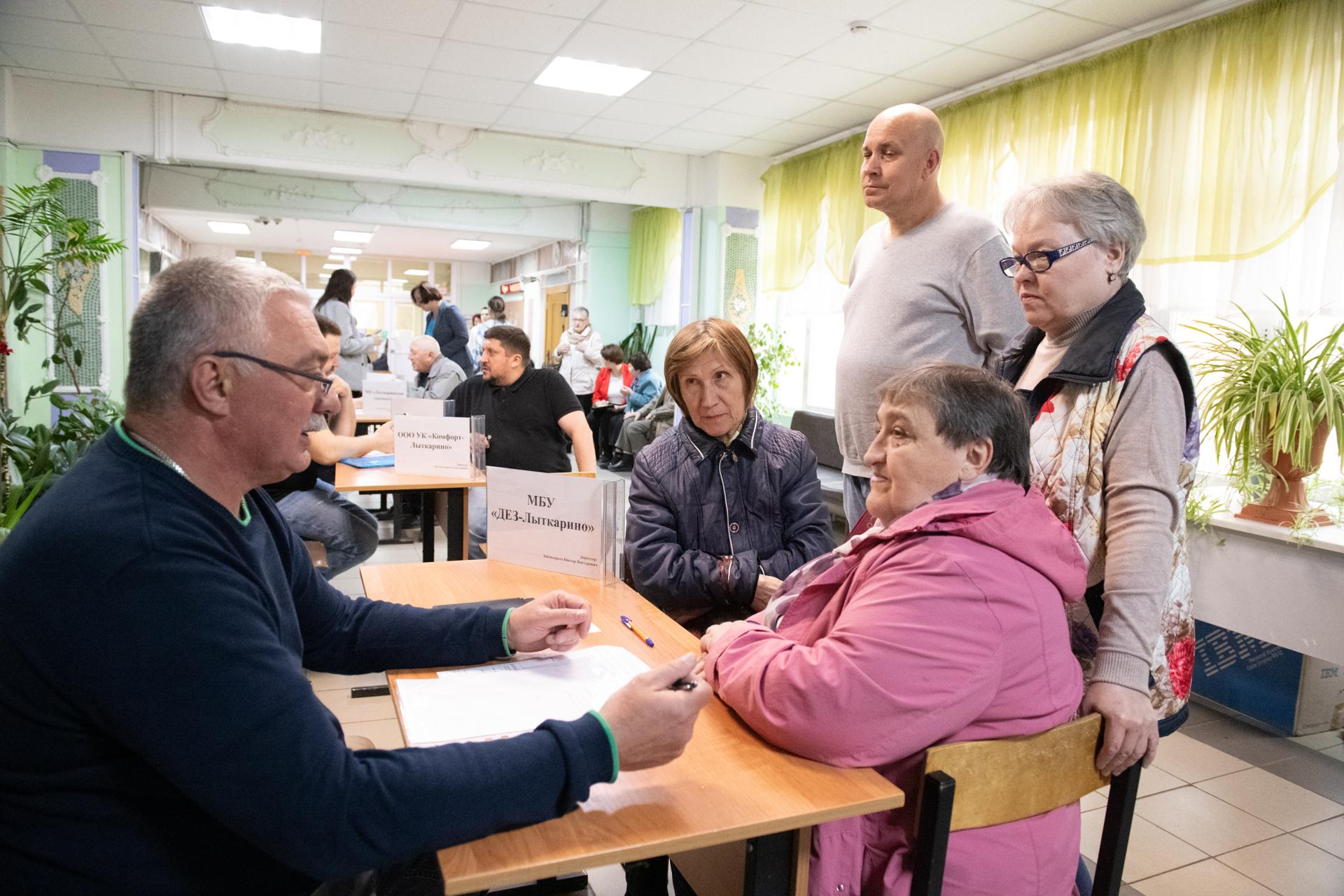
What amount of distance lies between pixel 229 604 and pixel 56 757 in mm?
230

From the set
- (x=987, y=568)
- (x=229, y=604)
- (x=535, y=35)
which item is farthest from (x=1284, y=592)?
(x=535, y=35)

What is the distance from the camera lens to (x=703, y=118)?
672 cm

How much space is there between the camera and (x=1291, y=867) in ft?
7.64

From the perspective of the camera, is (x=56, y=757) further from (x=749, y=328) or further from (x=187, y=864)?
(x=749, y=328)

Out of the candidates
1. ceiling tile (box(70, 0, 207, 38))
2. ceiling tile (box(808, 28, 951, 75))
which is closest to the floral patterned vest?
ceiling tile (box(808, 28, 951, 75))

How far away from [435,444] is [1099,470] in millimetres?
2495

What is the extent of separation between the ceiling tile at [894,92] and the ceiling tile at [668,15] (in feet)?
4.66

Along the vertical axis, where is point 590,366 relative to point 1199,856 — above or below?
above

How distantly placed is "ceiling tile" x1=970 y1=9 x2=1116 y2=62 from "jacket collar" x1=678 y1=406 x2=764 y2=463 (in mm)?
3535

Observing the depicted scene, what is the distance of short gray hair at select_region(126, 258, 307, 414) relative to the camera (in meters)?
0.94

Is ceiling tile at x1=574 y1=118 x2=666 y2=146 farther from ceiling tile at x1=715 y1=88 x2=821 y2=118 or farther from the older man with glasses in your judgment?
the older man with glasses

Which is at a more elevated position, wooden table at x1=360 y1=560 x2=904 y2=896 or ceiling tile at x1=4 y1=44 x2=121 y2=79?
ceiling tile at x1=4 y1=44 x2=121 y2=79

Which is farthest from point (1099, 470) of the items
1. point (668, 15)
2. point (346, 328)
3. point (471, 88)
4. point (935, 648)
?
point (346, 328)

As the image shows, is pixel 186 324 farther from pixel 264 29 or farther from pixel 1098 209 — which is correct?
pixel 264 29
